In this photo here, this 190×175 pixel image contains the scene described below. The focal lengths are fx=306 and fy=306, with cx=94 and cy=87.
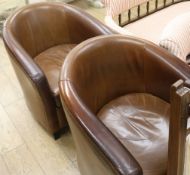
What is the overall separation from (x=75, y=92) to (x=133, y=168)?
425 millimetres

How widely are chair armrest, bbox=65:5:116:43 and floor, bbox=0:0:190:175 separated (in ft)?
2.16

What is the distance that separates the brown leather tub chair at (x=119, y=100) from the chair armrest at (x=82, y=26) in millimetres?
309

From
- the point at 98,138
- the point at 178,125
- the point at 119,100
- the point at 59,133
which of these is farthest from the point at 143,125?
the point at 59,133

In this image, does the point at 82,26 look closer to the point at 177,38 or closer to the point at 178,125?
the point at 177,38

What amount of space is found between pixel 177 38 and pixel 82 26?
0.65m

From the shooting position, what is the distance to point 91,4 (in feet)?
12.0

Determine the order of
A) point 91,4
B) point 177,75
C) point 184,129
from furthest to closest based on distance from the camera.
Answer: point 91,4
point 177,75
point 184,129

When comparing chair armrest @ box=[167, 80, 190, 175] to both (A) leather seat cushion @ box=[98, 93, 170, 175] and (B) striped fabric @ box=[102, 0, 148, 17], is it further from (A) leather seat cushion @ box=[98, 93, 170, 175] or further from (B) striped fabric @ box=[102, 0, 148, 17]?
(B) striped fabric @ box=[102, 0, 148, 17]

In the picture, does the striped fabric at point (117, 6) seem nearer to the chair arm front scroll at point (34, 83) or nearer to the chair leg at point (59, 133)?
the chair arm front scroll at point (34, 83)

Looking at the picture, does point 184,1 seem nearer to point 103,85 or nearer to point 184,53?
point 184,53

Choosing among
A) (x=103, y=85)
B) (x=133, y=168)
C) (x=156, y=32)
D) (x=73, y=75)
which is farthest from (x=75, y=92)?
(x=156, y=32)

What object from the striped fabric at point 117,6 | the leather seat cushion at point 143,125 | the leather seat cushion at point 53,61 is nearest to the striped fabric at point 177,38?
the leather seat cushion at point 143,125

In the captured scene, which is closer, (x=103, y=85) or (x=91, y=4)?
(x=103, y=85)

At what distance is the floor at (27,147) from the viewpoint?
72.7 inches
